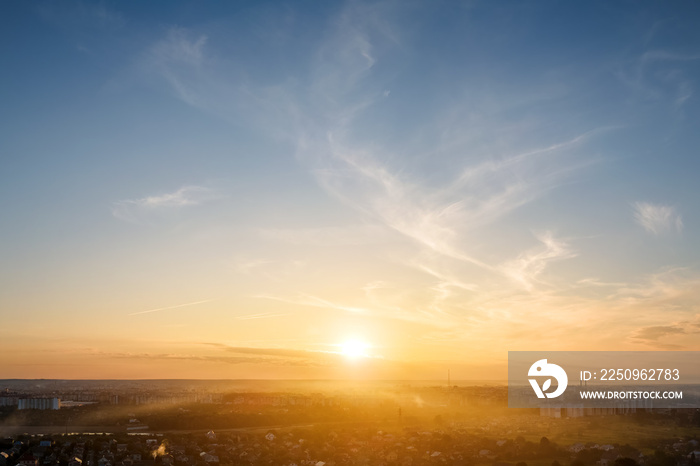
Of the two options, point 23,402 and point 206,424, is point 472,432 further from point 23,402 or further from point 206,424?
point 23,402

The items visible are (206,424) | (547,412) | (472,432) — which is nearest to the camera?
(472,432)

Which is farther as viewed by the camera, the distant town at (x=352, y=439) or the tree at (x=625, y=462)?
the distant town at (x=352, y=439)

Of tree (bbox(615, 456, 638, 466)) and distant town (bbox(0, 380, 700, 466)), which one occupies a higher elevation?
A: tree (bbox(615, 456, 638, 466))

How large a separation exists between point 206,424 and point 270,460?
25498mm

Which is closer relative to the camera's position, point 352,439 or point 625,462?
point 625,462

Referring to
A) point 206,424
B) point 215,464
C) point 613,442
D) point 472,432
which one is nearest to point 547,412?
point 472,432

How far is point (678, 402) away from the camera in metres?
83.1

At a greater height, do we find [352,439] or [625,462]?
[625,462]

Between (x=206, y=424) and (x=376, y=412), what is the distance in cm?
2566

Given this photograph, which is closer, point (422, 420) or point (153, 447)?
point (153, 447)

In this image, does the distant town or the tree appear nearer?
the tree

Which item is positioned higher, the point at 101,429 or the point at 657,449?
the point at 657,449

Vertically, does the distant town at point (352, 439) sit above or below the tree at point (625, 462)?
below

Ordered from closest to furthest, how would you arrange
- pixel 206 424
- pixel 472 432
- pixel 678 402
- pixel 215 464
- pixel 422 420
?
pixel 215 464
pixel 472 432
pixel 206 424
pixel 422 420
pixel 678 402
